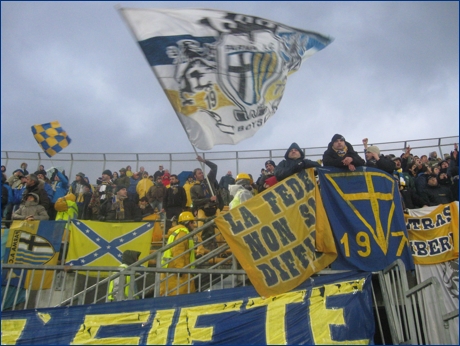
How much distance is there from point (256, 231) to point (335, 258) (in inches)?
54.8

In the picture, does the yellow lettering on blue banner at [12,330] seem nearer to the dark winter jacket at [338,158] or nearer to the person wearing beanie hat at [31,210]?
the person wearing beanie hat at [31,210]

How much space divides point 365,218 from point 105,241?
5.68 metres

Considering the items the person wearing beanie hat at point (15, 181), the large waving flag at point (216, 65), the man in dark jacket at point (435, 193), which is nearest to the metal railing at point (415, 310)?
the large waving flag at point (216, 65)

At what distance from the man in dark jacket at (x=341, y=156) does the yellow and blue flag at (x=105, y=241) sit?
4.36 meters

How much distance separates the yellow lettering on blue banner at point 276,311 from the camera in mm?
Result: 7027

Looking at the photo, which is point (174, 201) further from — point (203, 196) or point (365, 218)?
point (365, 218)

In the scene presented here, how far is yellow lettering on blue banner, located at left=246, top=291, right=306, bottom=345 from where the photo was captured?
7.03 metres

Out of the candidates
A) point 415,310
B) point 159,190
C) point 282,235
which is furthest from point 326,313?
point 159,190

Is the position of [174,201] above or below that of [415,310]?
above

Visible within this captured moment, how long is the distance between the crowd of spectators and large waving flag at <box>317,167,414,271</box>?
1.54 feet

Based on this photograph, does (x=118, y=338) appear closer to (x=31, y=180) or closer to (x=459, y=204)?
(x=459, y=204)

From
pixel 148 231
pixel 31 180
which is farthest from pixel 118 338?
pixel 31 180

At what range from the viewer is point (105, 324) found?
7238mm

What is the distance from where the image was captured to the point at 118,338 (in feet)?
23.3
